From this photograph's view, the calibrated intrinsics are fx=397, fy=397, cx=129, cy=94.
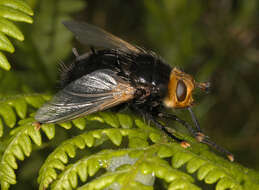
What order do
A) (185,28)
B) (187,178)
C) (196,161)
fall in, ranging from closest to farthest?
(187,178)
(196,161)
(185,28)

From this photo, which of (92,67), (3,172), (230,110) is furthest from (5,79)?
(230,110)

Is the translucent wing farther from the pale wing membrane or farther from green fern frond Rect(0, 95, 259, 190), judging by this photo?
green fern frond Rect(0, 95, 259, 190)

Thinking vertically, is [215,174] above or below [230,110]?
above

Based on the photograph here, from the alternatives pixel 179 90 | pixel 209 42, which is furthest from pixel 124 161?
pixel 209 42

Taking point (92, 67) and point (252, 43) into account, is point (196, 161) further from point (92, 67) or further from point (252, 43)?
point (252, 43)

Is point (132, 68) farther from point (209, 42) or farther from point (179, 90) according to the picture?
point (209, 42)

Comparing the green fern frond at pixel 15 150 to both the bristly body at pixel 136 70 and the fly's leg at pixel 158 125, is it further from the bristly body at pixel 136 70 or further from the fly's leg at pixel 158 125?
the fly's leg at pixel 158 125
